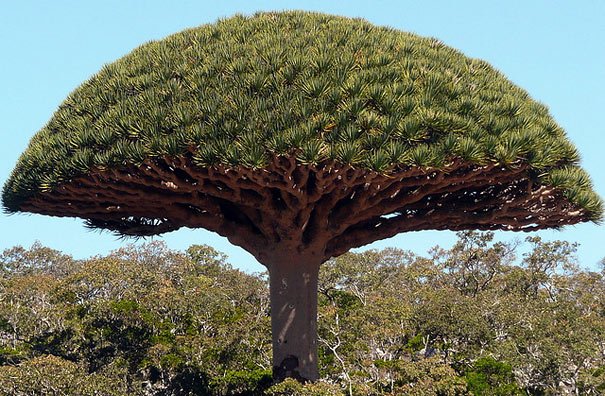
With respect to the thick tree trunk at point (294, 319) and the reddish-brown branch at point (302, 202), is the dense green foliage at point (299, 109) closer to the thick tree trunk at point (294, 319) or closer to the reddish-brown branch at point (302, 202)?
the reddish-brown branch at point (302, 202)

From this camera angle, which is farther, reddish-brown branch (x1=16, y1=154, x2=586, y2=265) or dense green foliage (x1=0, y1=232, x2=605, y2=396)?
dense green foliage (x1=0, y1=232, x2=605, y2=396)

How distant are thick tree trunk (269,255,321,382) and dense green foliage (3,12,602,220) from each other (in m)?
3.18

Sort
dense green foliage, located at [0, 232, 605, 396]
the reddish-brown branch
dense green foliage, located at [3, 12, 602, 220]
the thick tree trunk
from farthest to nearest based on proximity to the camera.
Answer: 1. dense green foliage, located at [0, 232, 605, 396]
2. the thick tree trunk
3. the reddish-brown branch
4. dense green foliage, located at [3, 12, 602, 220]

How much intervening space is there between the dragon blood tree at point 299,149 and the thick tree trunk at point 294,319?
0.08 feet

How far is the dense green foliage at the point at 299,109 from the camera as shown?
11.4m

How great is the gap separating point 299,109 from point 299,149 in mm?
641

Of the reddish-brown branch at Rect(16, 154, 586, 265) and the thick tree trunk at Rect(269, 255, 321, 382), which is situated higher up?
the reddish-brown branch at Rect(16, 154, 586, 265)

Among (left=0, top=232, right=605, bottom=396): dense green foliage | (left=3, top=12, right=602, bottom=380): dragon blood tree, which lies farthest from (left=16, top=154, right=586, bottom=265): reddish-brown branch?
(left=0, top=232, right=605, bottom=396): dense green foliage

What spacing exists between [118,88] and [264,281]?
32322mm

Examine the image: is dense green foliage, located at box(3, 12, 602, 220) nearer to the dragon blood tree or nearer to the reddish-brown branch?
the dragon blood tree

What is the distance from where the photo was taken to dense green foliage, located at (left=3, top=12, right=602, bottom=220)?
11359mm

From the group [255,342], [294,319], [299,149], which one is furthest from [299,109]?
[255,342]

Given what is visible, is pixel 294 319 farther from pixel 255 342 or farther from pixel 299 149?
pixel 255 342

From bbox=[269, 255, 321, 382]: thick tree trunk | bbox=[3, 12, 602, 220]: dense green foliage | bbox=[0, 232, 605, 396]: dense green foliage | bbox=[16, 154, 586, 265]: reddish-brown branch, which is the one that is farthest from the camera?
bbox=[0, 232, 605, 396]: dense green foliage
